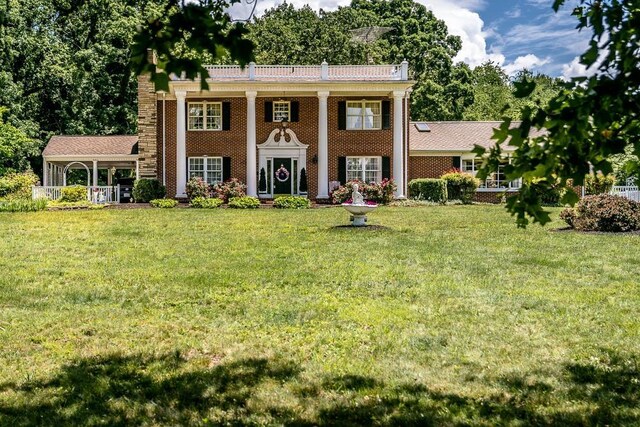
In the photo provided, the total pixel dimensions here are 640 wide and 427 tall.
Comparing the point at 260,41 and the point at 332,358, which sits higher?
the point at 260,41

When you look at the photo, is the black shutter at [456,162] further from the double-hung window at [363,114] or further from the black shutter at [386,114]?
the double-hung window at [363,114]

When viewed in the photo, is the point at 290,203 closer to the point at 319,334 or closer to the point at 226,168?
the point at 226,168

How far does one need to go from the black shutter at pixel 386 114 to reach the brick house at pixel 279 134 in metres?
0.05

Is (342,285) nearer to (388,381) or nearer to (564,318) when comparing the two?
(564,318)

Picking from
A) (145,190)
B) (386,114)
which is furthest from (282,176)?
(145,190)

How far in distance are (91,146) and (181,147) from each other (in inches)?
319

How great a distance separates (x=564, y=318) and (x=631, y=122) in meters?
3.52

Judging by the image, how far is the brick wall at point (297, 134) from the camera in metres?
27.5

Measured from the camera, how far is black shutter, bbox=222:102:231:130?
27.5 meters

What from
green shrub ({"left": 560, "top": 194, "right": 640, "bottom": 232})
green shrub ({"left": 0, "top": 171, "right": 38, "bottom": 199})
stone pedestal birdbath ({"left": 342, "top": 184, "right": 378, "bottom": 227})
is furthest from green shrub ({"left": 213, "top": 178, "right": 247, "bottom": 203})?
green shrub ({"left": 560, "top": 194, "right": 640, "bottom": 232})

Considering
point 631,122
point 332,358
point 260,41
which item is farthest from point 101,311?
point 260,41

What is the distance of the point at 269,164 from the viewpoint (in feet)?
91.1

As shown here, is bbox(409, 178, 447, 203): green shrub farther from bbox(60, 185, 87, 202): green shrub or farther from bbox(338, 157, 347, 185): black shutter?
bbox(60, 185, 87, 202): green shrub

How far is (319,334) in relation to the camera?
5.46 m
